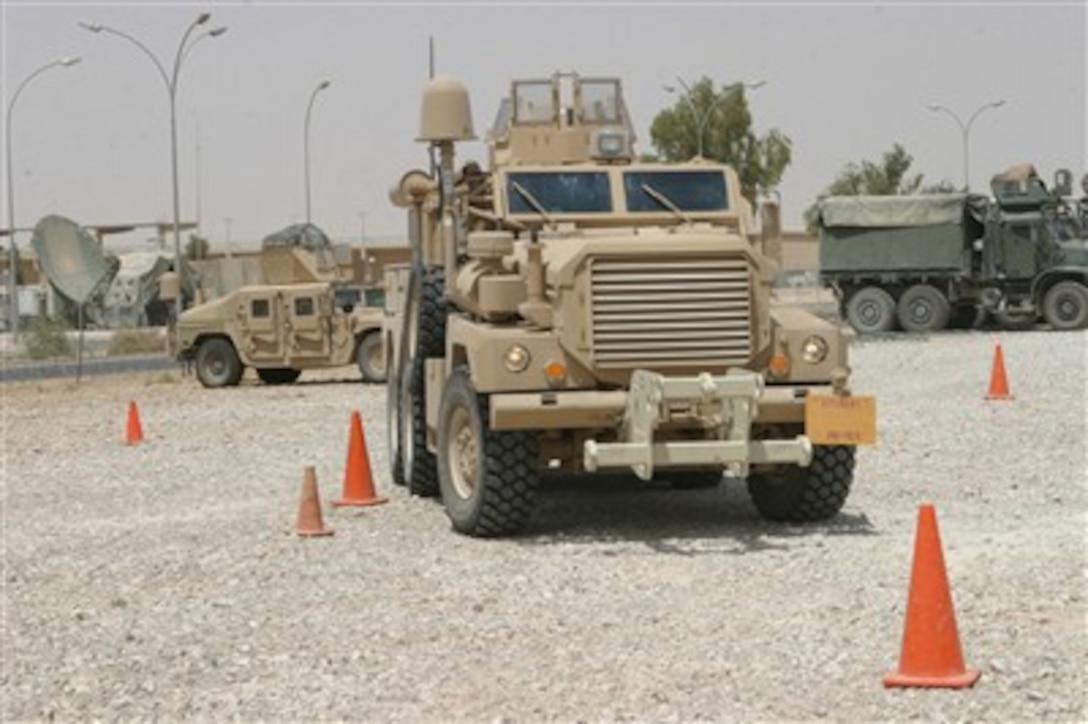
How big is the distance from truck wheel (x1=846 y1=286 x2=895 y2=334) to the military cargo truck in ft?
0.06

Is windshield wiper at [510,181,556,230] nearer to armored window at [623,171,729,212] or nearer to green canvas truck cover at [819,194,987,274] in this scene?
armored window at [623,171,729,212]

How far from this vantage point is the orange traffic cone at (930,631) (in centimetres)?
789

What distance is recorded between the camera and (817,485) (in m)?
12.9

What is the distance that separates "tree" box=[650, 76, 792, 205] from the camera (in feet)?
220

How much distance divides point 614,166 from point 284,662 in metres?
6.17

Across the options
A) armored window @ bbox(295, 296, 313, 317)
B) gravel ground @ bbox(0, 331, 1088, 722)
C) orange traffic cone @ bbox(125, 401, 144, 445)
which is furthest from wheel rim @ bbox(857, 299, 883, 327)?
gravel ground @ bbox(0, 331, 1088, 722)

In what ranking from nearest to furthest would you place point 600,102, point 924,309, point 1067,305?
point 600,102 < point 1067,305 < point 924,309

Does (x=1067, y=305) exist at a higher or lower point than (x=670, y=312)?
lower

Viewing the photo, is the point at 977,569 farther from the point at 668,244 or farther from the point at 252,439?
the point at 252,439

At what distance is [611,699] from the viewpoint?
8.02 m

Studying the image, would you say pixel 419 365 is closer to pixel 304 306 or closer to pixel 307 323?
pixel 307 323

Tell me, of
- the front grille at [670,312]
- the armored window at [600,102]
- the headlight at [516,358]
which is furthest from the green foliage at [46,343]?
the front grille at [670,312]

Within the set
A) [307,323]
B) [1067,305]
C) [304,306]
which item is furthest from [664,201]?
[1067,305]

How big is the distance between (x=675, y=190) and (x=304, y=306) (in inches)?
777
